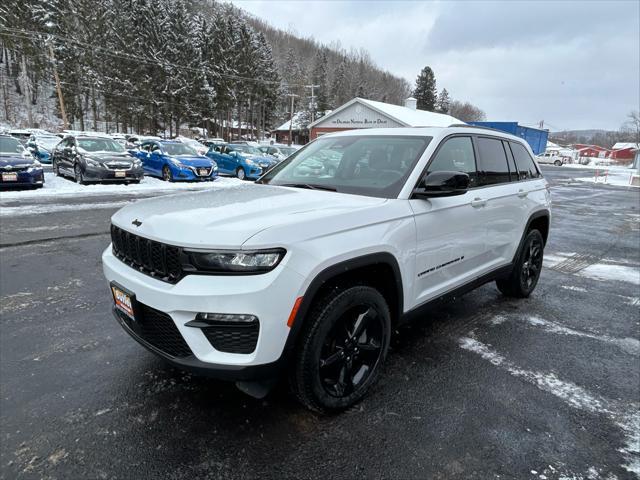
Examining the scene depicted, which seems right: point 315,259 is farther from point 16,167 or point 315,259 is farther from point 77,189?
point 16,167

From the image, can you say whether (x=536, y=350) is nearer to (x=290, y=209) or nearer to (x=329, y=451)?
(x=329, y=451)

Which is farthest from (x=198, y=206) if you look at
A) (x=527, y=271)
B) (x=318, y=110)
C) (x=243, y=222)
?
(x=318, y=110)

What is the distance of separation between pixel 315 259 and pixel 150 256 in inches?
36.8

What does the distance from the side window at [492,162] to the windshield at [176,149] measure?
1437 centimetres

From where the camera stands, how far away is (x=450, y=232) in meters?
3.04

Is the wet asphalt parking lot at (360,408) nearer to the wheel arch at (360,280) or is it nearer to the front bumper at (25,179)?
the wheel arch at (360,280)

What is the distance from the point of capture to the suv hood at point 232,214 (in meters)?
2.01

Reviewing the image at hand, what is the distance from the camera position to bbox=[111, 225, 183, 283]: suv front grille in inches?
82.4

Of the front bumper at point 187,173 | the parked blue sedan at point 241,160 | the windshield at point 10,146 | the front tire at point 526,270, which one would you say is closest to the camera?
the front tire at point 526,270

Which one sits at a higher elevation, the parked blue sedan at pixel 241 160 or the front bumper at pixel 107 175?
the parked blue sedan at pixel 241 160

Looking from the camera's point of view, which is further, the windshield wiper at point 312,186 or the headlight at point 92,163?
the headlight at point 92,163

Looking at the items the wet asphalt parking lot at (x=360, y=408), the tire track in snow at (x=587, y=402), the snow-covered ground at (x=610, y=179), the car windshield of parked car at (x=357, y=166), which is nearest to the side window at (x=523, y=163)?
the wet asphalt parking lot at (x=360, y=408)

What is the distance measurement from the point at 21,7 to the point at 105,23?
9222 millimetres

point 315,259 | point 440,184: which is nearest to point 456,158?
point 440,184
